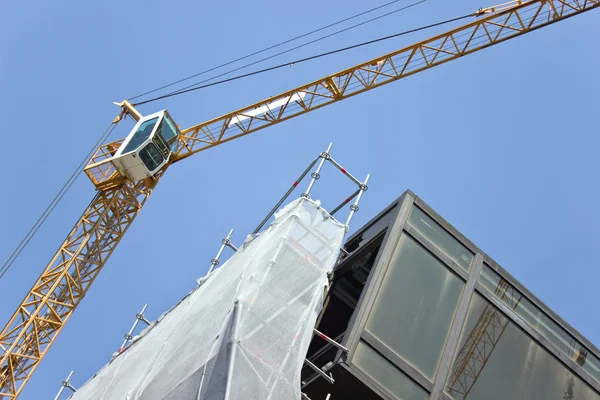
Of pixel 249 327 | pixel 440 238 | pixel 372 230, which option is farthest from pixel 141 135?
pixel 249 327

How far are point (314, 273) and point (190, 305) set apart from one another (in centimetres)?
446

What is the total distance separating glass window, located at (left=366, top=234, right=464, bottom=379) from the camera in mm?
18828

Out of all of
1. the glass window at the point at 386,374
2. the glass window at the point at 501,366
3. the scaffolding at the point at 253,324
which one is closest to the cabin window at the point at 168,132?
the scaffolding at the point at 253,324

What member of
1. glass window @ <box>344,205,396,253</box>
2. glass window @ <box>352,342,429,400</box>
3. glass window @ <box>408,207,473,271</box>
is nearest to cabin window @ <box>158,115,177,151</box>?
glass window @ <box>344,205,396,253</box>

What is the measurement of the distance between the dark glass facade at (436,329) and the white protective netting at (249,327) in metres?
1.03

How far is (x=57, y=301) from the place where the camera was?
4247 cm

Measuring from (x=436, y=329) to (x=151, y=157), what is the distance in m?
25.9

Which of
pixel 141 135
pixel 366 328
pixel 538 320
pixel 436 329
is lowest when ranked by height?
pixel 366 328

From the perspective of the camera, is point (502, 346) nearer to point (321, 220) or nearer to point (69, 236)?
point (321, 220)

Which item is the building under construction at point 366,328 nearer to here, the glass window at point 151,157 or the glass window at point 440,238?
the glass window at point 440,238

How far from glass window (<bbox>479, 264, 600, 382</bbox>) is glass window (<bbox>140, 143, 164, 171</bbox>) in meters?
24.9

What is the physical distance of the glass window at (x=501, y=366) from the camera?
63.8ft

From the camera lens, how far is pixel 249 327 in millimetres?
17594

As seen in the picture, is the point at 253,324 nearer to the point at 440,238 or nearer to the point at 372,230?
the point at 372,230
